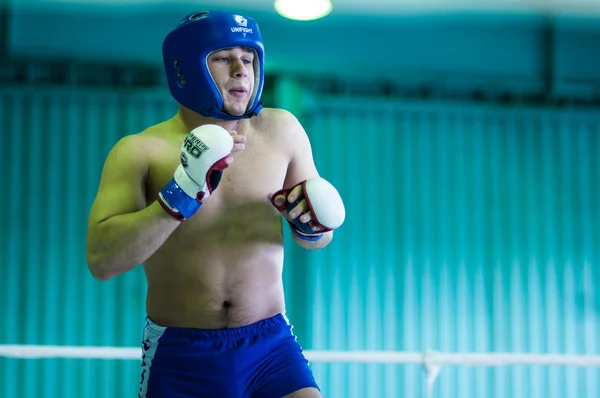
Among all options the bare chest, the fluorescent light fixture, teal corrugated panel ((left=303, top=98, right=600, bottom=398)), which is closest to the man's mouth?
the bare chest

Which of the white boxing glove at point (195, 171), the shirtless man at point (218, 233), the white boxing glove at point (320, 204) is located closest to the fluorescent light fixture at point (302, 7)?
the shirtless man at point (218, 233)

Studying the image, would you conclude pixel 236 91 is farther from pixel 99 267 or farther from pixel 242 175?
pixel 99 267

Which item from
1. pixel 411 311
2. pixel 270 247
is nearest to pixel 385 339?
pixel 411 311

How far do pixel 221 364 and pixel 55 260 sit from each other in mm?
3219

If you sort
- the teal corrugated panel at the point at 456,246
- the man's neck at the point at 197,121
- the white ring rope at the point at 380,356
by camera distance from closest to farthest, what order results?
the man's neck at the point at 197,121
the white ring rope at the point at 380,356
the teal corrugated panel at the point at 456,246

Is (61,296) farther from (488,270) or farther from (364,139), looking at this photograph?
(488,270)

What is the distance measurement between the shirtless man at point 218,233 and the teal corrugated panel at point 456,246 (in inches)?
118

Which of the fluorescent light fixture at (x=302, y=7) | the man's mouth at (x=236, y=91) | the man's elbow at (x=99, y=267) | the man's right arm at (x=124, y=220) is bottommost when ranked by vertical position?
the man's elbow at (x=99, y=267)

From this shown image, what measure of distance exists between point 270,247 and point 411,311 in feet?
10.7

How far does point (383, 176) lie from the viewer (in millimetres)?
4855

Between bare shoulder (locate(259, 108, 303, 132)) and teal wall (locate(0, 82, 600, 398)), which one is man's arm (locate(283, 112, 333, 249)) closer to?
bare shoulder (locate(259, 108, 303, 132))

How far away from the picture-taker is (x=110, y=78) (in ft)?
15.3

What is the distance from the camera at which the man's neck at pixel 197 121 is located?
1.75 metres

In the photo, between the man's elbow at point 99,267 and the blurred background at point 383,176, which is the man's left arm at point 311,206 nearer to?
the man's elbow at point 99,267
